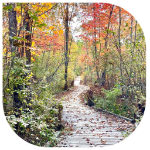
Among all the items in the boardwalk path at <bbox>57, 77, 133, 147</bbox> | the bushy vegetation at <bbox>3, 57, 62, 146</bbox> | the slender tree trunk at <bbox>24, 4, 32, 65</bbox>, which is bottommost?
the boardwalk path at <bbox>57, 77, 133, 147</bbox>

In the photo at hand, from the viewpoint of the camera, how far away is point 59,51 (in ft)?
8.87

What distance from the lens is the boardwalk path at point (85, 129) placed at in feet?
5.55

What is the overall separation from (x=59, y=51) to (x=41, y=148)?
189 centimetres

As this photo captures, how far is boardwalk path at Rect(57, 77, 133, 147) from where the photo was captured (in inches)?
66.6

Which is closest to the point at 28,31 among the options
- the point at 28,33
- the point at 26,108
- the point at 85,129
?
the point at 28,33

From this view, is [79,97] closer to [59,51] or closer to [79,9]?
[59,51]

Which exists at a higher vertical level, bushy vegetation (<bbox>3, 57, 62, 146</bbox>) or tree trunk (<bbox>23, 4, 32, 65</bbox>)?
tree trunk (<bbox>23, 4, 32, 65</bbox>)

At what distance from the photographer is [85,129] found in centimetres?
225

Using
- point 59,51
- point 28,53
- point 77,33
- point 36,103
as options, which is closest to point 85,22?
point 77,33

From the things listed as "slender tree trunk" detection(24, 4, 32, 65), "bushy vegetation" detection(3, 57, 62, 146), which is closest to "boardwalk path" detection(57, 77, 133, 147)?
"bushy vegetation" detection(3, 57, 62, 146)

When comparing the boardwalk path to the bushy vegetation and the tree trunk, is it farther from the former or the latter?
the tree trunk

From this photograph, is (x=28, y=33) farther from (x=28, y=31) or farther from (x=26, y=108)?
(x=26, y=108)

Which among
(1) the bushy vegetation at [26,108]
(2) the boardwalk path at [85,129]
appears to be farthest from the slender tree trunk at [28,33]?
(2) the boardwalk path at [85,129]

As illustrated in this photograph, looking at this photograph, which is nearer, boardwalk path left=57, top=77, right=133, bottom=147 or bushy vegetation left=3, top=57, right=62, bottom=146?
bushy vegetation left=3, top=57, right=62, bottom=146
